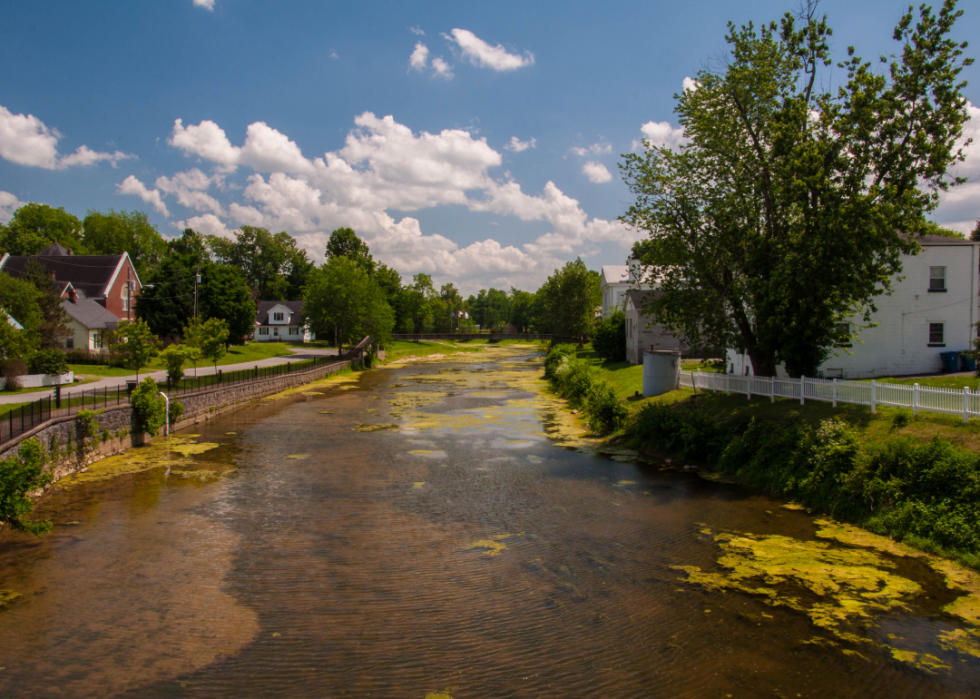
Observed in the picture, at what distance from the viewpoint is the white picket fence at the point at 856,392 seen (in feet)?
43.5

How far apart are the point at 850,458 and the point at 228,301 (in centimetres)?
5715

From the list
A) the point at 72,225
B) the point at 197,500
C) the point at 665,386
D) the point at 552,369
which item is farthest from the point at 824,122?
the point at 72,225

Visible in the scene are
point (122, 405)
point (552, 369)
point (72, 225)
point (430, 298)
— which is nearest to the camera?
point (122, 405)

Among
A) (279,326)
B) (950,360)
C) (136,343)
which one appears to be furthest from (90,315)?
(950,360)

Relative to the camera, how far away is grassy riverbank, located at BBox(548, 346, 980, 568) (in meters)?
11.3

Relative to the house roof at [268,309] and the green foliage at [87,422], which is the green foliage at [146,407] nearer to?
the green foliage at [87,422]

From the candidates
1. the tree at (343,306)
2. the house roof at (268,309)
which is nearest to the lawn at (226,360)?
the tree at (343,306)

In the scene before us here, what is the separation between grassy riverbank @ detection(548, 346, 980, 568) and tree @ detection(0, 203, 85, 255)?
272 feet

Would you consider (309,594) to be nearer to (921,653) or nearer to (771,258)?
(921,653)

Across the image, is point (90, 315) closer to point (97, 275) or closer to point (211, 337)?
point (97, 275)

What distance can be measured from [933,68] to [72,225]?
10340cm

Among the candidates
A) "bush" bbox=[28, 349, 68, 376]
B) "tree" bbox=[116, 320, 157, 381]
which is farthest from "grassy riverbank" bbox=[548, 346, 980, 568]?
"bush" bbox=[28, 349, 68, 376]

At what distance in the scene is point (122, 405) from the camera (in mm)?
20969

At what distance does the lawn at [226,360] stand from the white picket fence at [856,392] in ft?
85.7
